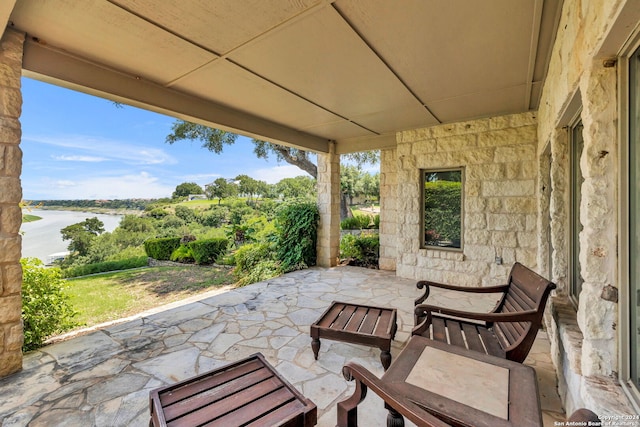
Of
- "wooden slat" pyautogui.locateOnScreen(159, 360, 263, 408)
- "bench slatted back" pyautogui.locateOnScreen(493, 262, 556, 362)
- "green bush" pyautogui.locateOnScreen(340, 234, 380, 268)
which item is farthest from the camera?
"green bush" pyautogui.locateOnScreen(340, 234, 380, 268)

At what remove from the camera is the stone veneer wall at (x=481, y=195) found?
12.8ft

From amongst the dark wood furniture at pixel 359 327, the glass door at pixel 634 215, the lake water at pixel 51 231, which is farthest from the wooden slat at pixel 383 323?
the lake water at pixel 51 231

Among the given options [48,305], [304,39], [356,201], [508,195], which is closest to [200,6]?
[304,39]

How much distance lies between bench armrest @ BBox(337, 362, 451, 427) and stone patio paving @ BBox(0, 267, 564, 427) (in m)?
0.57

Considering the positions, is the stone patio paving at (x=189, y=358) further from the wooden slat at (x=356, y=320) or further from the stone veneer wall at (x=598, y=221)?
the stone veneer wall at (x=598, y=221)

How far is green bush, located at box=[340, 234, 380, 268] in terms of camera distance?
6.13 meters

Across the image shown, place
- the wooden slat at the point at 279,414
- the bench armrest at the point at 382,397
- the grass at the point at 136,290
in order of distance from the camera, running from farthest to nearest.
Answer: the grass at the point at 136,290 < the wooden slat at the point at 279,414 < the bench armrest at the point at 382,397

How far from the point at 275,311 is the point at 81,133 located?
1806 centimetres

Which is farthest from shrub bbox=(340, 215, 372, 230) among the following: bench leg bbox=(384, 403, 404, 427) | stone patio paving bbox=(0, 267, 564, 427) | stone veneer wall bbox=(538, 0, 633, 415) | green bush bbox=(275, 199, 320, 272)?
bench leg bbox=(384, 403, 404, 427)

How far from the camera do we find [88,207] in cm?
1109

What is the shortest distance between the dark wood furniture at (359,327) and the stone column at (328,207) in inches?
127

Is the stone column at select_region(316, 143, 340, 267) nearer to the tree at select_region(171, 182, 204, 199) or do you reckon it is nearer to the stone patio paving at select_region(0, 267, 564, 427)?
the stone patio paving at select_region(0, 267, 564, 427)

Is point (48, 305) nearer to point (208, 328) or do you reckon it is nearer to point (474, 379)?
point (208, 328)

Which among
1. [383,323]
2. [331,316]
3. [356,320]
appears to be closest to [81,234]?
[331,316]
